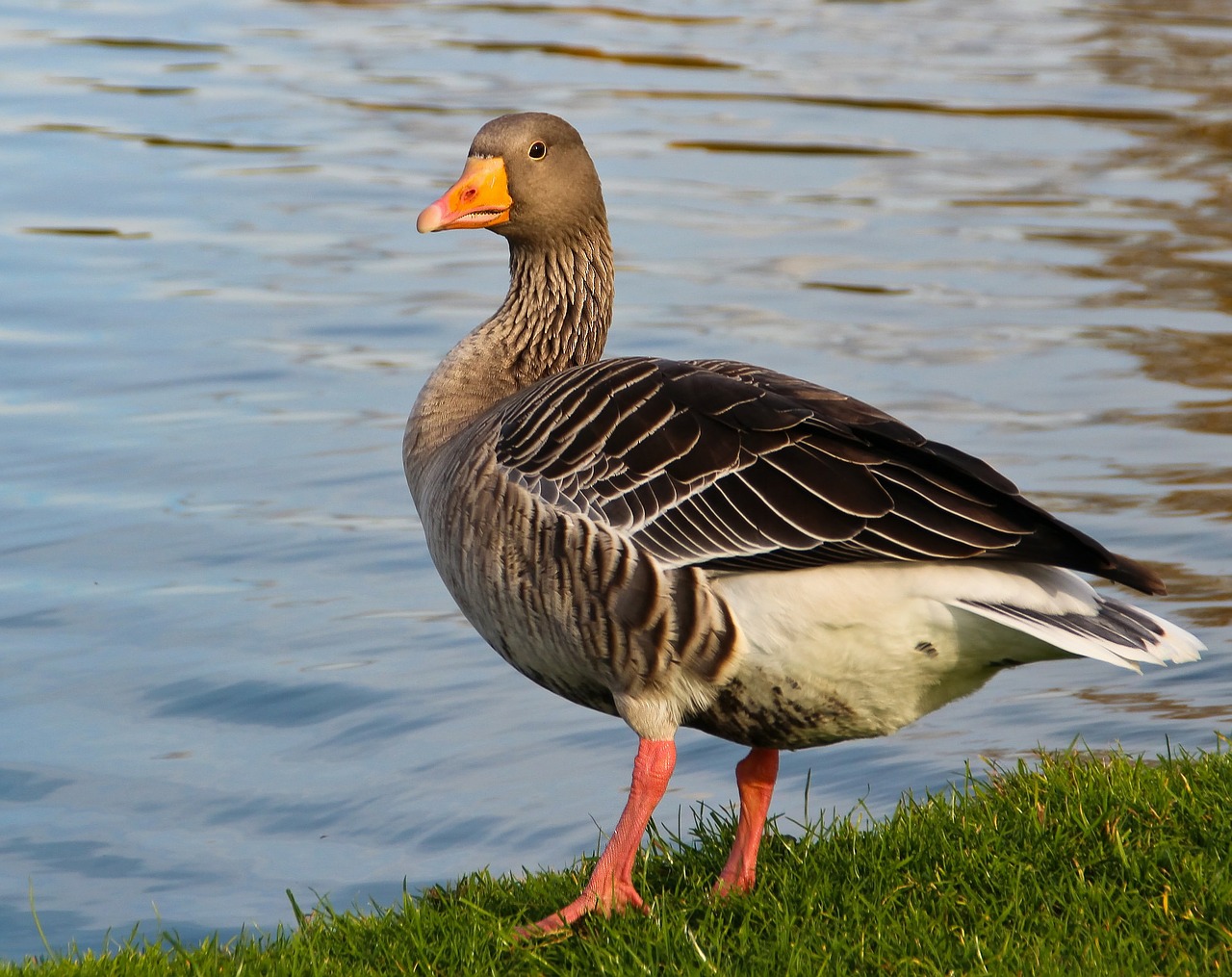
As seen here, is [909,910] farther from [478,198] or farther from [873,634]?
[478,198]

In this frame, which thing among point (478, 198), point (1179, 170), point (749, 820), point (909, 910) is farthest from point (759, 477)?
point (1179, 170)

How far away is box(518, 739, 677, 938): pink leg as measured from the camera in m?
5.26

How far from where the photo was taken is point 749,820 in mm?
5723

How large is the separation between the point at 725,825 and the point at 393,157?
14.2 metres

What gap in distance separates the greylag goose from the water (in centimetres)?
207

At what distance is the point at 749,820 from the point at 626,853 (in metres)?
0.52

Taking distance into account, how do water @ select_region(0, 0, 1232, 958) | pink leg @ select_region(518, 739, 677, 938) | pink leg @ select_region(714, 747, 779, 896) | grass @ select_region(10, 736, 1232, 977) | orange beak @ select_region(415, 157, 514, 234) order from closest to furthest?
grass @ select_region(10, 736, 1232, 977) → pink leg @ select_region(518, 739, 677, 938) → pink leg @ select_region(714, 747, 779, 896) → orange beak @ select_region(415, 157, 514, 234) → water @ select_region(0, 0, 1232, 958)

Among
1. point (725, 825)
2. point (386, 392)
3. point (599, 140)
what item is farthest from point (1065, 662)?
point (599, 140)

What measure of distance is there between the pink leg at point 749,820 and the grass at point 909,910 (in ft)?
0.21

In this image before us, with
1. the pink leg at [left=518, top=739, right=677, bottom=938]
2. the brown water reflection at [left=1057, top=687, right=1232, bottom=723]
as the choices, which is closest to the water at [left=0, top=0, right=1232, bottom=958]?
the brown water reflection at [left=1057, top=687, right=1232, bottom=723]

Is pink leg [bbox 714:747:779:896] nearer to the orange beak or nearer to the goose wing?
the goose wing

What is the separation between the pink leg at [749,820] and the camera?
552 cm

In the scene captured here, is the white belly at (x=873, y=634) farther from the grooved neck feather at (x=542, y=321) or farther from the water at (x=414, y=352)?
the water at (x=414, y=352)

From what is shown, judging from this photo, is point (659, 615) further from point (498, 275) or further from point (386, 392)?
point (498, 275)
